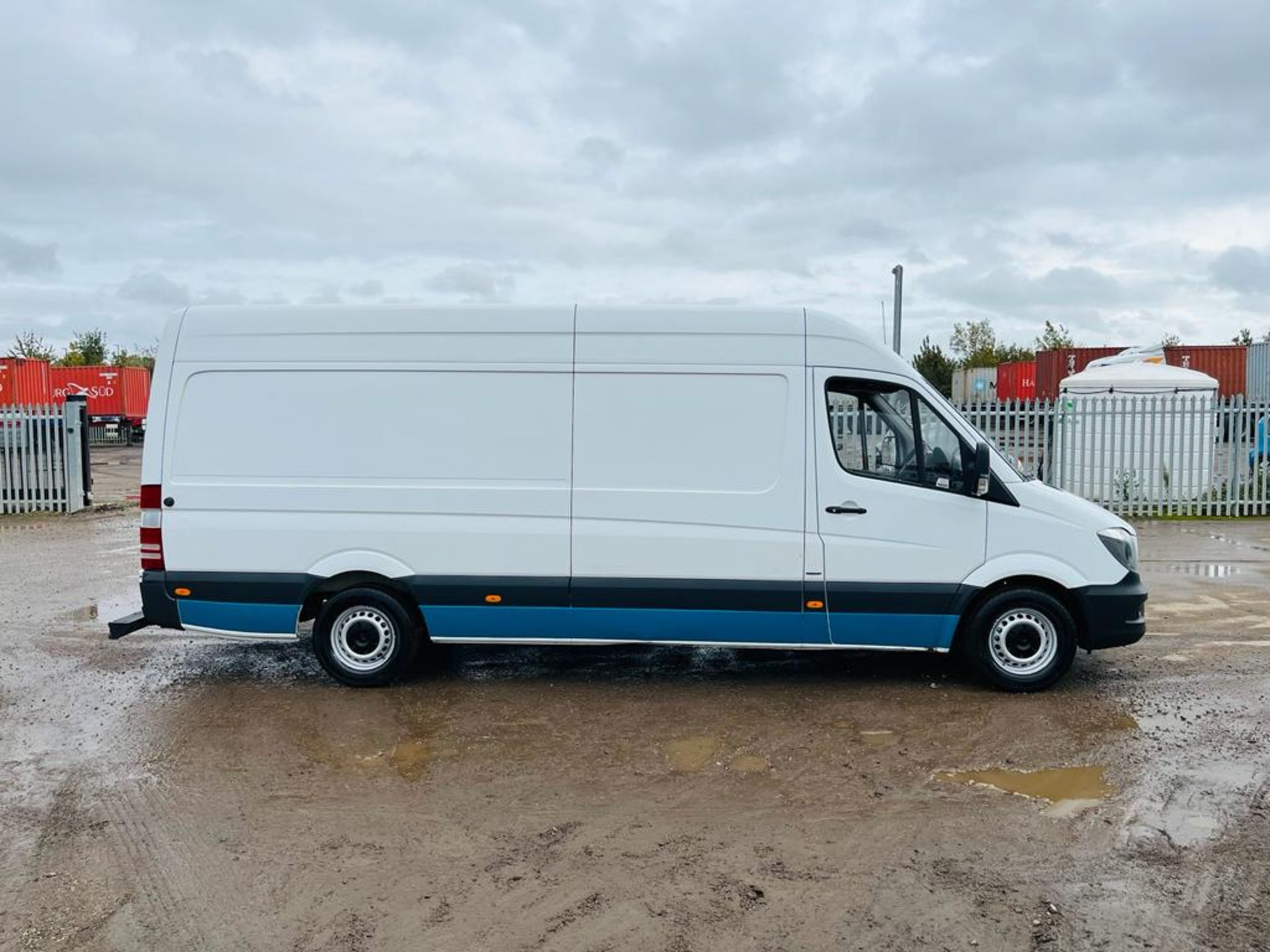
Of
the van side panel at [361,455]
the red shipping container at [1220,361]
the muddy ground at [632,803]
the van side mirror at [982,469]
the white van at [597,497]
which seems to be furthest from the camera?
the red shipping container at [1220,361]

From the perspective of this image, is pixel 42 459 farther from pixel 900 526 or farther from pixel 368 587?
pixel 900 526

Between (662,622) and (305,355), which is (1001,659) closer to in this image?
(662,622)

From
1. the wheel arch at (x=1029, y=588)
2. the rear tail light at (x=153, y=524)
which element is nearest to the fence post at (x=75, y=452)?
the rear tail light at (x=153, y=524)

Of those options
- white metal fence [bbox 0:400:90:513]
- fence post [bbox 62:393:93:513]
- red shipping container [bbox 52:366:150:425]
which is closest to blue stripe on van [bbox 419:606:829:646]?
fence post [bbox 62:393:93:513]

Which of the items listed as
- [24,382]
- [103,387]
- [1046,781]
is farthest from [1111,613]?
[103,387]

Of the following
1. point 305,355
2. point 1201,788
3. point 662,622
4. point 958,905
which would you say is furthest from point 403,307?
point 1201,788

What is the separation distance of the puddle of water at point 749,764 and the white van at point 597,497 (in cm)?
109

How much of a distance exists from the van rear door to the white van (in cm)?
1

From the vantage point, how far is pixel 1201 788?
5.09 meters

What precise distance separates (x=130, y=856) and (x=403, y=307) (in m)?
3.60

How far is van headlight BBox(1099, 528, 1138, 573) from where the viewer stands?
654 cm

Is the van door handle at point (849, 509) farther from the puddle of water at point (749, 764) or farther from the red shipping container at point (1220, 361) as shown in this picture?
the red shipping container at point (1220, 361)

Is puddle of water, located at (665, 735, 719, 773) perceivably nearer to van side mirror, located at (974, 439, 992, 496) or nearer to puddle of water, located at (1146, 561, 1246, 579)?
van side mirror, located at (974, 439, 992, 496)

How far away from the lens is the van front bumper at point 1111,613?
650 cm
